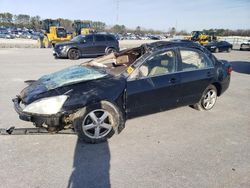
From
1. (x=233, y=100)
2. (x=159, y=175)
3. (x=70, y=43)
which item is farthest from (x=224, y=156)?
(x=70, y=43)

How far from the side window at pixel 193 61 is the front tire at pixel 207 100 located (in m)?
0.52

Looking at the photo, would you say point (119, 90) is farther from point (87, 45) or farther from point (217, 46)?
point (217, 46)

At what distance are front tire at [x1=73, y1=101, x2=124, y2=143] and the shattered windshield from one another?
0.65m

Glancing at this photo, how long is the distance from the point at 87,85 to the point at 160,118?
6.02 ft

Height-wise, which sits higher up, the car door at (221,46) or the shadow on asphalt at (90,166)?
the car door at (221,46)

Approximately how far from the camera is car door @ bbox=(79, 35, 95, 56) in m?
16.1

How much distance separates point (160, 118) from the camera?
16.9ft

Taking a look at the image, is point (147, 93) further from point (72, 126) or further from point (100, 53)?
point (100, 53)

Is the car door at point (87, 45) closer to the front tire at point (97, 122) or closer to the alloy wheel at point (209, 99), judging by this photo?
the alloy wheel at point (209, 99)

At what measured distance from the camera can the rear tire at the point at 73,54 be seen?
15634mm

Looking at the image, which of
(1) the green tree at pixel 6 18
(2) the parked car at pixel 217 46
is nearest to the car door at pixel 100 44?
(2) the parked car at pixel 217 46

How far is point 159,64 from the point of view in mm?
4660

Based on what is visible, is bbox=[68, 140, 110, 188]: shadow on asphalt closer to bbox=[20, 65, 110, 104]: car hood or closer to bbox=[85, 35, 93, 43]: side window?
bbox=[20, 65, 110, 104]: car hood

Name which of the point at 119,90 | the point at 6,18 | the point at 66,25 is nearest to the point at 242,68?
the point at 119,90
